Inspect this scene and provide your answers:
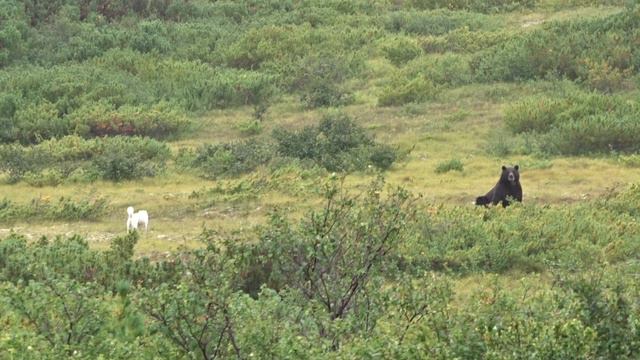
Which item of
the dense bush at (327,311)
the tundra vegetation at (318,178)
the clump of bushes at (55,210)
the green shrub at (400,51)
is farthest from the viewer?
the green shrub at (400,51)

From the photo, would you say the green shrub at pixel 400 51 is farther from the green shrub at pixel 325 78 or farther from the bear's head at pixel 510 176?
the bear's head at pixel 510 176

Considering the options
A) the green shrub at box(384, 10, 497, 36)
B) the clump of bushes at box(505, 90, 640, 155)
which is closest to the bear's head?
the clump of bushes at box(505, 90, 640, 155)

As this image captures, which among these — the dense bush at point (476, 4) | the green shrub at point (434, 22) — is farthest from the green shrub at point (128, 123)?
the dense bush at point (476, 4)

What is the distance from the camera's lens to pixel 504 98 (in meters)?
21.4

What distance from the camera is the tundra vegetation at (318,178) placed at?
262 inches

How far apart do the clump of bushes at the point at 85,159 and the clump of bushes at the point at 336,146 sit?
7.54ft

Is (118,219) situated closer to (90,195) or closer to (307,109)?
(90,195)

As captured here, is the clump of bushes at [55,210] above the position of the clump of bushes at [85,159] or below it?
above

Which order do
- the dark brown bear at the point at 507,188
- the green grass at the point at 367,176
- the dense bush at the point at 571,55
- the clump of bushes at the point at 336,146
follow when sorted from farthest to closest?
the dense bush at the point at 571,55 < the clump of bushes at the point at 336,146 < the green grass at the point at 367,176 < the dark brown bear at the point at 507,188

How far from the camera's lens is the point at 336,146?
18047 mm

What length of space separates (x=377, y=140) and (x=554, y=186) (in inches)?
173

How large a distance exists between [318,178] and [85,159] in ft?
17.3

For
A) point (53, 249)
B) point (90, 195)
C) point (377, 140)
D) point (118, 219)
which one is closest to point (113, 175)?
point (90, 195)

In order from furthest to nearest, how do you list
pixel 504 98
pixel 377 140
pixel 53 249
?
pixel 504 98 → pixel 377 140 → pixel 53 249
